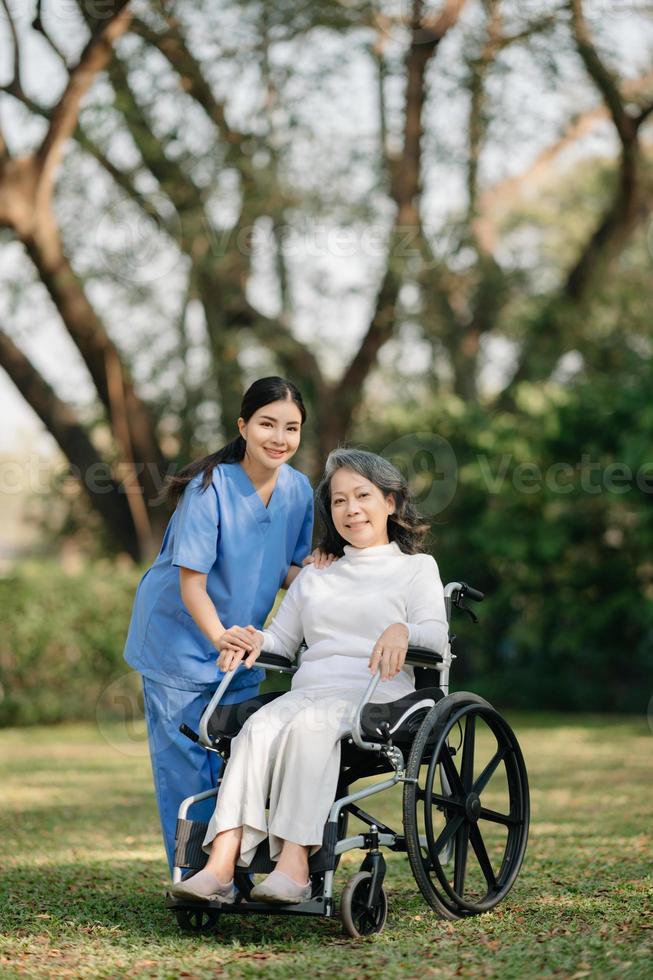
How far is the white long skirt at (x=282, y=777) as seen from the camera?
132 inches

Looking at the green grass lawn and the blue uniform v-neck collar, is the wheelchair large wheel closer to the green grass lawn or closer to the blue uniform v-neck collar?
the green grass lawn

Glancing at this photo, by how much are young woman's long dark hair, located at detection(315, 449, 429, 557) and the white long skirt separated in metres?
0.61

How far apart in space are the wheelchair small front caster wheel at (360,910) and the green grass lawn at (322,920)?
0.15 feet

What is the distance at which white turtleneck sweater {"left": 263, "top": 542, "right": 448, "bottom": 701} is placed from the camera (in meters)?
3.69

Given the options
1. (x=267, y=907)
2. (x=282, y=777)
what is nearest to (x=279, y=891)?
(x=267, y=907)

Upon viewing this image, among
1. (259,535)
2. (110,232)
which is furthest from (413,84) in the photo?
(259,535)

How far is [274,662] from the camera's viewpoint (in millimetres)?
3768

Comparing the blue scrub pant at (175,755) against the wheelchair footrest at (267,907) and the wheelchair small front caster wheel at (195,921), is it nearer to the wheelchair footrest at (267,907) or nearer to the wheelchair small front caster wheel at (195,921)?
the wheelchair small front caster wheel at (195,921)

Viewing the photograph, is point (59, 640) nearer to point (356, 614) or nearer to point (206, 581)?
point (206, 581)

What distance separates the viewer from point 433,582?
12.4 feet

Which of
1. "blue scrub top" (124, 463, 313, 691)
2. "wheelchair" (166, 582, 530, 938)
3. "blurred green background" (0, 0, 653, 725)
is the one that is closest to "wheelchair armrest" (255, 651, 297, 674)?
"wheelchair" (166, 582, 530, 938)

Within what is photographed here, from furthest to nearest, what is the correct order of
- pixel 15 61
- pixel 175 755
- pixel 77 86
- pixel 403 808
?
pixel 15 61, pixel 77 86, pixel 175 755, pixel 403 808

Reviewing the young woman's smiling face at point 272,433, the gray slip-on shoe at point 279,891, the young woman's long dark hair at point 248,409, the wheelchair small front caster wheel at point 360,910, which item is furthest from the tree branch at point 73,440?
the gray slip-on shoe at point 279,891

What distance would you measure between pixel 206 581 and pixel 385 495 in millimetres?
562
